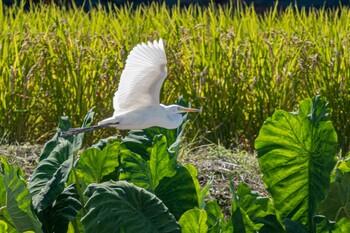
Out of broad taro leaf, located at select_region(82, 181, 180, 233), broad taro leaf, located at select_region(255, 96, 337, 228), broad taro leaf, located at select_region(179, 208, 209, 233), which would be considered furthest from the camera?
broad taro leaf, located at select_region(255, 96, 337, 228)

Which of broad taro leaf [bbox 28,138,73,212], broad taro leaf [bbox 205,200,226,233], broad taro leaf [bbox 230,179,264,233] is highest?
broad taro leaf [bbox 28,138,73,212]

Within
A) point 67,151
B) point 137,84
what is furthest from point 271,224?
point 137,84

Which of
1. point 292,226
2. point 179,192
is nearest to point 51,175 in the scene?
point 179,192


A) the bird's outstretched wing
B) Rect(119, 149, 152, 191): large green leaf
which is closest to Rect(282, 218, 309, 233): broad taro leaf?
Rect(119, 149, 152, 191): large green leaf

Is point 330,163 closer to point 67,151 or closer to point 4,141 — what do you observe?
point 67,151

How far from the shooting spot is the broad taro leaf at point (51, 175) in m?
2.59

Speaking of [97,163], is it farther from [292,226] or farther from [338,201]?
[338,201]

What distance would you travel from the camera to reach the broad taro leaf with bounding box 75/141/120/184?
2.89 metres

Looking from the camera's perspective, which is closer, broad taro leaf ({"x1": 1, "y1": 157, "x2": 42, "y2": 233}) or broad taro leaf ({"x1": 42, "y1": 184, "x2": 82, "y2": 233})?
broad taro leaf ({"x1": 1, "y1": 157, "x2": 42, "y2": 233})

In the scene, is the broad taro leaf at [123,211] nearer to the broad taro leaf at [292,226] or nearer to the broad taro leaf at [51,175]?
the broad taro leaf at [51,175]

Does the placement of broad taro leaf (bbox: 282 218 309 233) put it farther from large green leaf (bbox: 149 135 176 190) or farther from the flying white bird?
the flying white bird

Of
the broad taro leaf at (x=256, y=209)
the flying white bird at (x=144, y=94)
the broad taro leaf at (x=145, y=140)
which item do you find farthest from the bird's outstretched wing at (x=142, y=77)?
the broad taro leaf at (x=256, y=209)

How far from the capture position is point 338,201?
9.33ft

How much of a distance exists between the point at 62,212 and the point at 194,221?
417 millimetres
